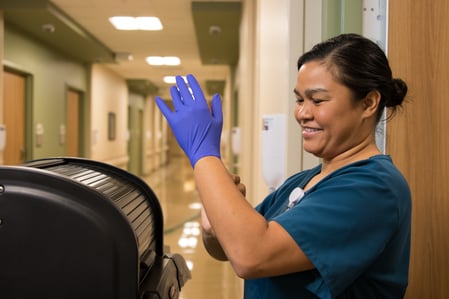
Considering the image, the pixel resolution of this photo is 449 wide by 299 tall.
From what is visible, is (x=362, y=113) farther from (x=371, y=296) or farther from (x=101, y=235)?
(x=101, y=235)

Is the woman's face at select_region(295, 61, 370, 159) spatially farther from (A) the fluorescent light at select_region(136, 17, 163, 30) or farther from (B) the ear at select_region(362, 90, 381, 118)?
(A) the fluorescent light at select_region(136, 17, 163, 30)

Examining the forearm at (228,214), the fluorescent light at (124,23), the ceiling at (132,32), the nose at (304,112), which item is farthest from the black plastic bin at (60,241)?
the fluorescent light at (124,23)

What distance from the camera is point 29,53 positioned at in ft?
19.1

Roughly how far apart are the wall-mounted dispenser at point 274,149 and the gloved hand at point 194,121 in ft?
2.59

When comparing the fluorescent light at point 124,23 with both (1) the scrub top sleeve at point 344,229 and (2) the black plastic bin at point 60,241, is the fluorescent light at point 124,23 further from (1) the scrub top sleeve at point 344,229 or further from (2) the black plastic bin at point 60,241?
(1) the scrub top sleeve at point 344,229

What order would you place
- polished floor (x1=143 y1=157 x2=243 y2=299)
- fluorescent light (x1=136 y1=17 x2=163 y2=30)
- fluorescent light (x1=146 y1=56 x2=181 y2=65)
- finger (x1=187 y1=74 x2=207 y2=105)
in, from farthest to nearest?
fluorescent light (x1=146 y1=56 x2=181 y2=65)
fluorescent light (x1=136 y1=17 x2=163 y2=30)
polished floor (x1=143 y1=157 x2=243 y2=299)
finger (x1=187 y1=74 x2=207 y2=105)

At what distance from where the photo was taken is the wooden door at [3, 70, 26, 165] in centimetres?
534

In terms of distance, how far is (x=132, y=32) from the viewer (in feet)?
20.6

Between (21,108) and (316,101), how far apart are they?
18.0ft

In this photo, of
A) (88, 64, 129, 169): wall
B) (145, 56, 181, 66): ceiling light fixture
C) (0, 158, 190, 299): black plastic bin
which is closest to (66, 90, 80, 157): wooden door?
(88, 64, 129, 169): wall

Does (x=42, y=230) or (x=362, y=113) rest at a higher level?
(x=362, y=113)

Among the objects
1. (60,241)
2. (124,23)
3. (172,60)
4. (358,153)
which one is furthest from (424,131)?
(172,60)

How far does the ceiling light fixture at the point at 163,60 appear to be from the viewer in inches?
329

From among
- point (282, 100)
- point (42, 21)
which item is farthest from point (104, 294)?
point (42, 21)
